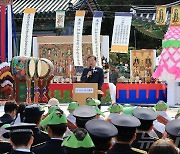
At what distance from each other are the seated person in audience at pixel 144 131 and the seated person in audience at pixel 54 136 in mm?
623

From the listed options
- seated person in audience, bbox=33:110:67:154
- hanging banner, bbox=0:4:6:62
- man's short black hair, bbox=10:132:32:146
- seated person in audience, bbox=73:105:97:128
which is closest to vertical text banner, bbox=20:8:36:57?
hanging banner, bbox=0:4:6:62

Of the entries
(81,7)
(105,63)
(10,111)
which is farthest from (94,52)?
(10,111)

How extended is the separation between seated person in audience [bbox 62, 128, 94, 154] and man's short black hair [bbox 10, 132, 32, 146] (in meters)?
0.40

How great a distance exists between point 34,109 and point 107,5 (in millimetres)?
23437

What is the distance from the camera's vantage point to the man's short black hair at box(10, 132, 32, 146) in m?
3.26

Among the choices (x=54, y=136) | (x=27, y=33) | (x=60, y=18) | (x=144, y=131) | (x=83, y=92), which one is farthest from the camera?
(x=60, y=18)

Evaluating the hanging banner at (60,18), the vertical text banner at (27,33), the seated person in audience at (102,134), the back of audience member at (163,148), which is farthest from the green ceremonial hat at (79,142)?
the hanging banner at (60,18)

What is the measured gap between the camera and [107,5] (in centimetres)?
2753

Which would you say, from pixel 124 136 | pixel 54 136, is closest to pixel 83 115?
pixel 54 136

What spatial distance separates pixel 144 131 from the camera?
399 cm

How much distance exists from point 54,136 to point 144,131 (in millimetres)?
783

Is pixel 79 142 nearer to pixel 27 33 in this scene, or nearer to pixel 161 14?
pixel 27 33

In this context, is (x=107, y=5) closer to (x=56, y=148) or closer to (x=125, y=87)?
(x=125, y=87)

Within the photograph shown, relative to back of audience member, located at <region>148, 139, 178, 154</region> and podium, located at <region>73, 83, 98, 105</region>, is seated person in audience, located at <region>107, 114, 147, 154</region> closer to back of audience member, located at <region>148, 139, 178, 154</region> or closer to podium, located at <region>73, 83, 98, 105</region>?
back of audience member, located at <region>148, 139, 178, 154</region>
